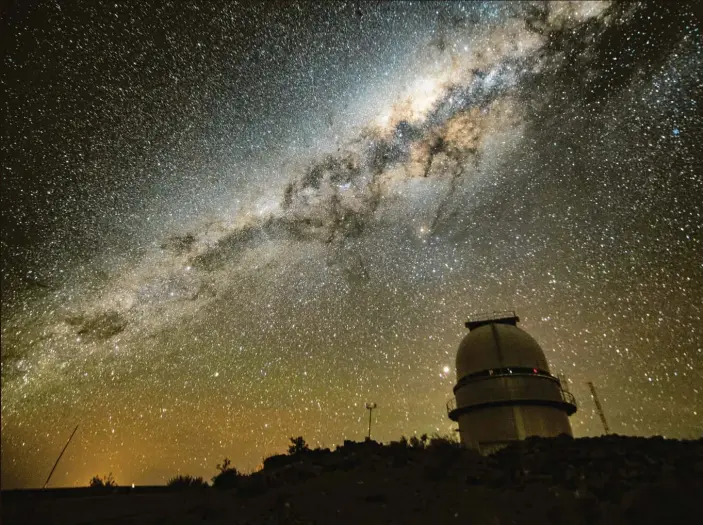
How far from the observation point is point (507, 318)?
2314cm

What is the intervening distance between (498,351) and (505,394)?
2356mm

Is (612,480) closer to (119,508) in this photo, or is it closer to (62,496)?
(119,508)

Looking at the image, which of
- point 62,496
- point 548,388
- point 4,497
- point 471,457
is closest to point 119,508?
point 62,496

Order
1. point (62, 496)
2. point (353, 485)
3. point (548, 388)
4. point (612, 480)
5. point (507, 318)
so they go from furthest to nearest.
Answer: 1. point (507, 318)
2. point (548, 388)
3. point (62, 496)
4. point (353, 485)
5. point (612, 480)

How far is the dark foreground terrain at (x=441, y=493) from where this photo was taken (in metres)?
7.96

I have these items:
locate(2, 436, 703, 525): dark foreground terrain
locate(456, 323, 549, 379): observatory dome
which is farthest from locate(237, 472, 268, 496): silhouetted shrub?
locate(456, 323, 549, 379): observatory dome

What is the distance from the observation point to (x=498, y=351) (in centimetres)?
1959

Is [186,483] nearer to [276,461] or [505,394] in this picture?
[276,461]

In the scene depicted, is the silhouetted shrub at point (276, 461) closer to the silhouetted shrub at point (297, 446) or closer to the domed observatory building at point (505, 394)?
the silhouetted shrub at point (297, 446)

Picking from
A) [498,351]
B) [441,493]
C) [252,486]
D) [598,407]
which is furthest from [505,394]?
[598,407]

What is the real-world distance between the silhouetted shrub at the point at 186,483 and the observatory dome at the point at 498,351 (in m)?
13.1

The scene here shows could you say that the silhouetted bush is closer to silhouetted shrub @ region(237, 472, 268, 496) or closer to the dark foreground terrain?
the dark foreground terrain

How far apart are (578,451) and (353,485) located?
7317 millimetres

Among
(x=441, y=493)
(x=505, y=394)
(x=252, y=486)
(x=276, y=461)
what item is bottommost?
(x=441, y=493)
